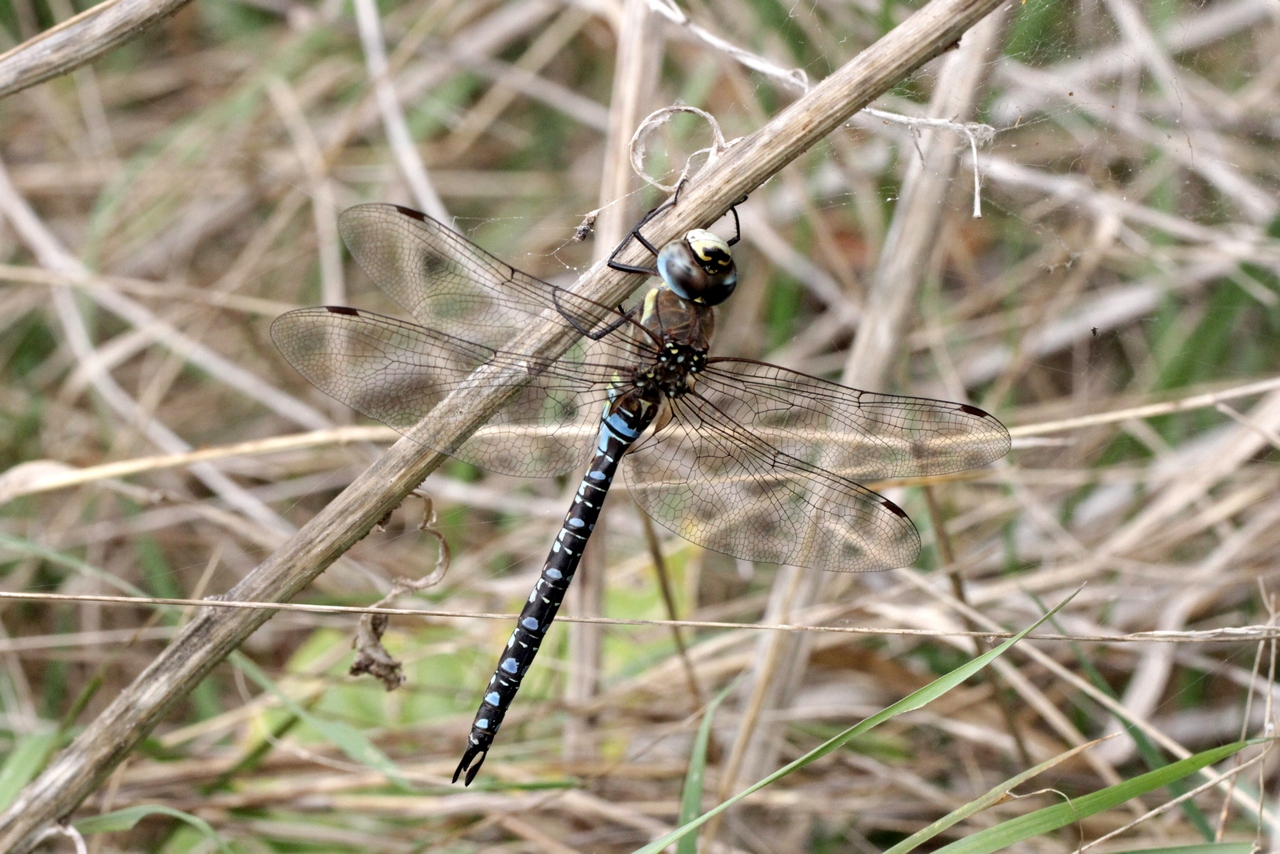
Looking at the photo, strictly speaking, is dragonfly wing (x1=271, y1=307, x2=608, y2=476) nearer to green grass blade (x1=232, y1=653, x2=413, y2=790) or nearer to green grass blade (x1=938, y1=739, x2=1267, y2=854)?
green grass blade (x1=232, y1=653, x2=413, y2=790)

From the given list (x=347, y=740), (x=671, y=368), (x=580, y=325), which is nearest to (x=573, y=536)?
(x=671, y=368)

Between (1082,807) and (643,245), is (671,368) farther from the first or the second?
(1082,807)

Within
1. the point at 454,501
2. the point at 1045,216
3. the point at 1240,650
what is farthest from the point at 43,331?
the point at 1240,650

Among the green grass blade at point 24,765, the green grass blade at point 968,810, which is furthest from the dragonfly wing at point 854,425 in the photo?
the green grass blade at point 24,765

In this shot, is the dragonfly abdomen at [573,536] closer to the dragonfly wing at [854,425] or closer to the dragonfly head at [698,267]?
the dragonfly wing at [854,425]

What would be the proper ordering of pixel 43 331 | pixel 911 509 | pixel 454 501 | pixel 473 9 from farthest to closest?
pixel 473 9, pixel 43 331, pixel 454 501, pixel 911 509

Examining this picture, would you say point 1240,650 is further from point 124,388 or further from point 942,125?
point 124,388

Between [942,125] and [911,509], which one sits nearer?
[942,125]
